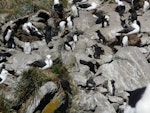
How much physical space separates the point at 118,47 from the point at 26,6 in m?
5.64

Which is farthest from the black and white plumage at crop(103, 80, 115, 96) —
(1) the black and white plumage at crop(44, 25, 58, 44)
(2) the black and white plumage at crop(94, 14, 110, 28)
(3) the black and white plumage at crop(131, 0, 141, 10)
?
(3) the black and white plumage at crop(131, 0, 141, 10)

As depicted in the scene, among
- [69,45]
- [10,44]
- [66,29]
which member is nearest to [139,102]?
[69,45]

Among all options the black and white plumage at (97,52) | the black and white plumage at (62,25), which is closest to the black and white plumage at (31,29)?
the black and white plumage at (62,25)

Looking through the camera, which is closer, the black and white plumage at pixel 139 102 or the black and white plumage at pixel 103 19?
the black and white plumage at pixel 139 102

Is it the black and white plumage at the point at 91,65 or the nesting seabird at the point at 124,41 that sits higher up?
the black and white plumage at the point at 91,65

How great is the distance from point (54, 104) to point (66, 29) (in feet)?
25.4

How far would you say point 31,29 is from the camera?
65.8 ft

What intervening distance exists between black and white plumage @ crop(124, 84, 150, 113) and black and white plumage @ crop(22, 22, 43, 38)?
1169 centimetres

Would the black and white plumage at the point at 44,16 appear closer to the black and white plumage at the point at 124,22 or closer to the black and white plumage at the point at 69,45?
the black and white plumage at the point at 69,45

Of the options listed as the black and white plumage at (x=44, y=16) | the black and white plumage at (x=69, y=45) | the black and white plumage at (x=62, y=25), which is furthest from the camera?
the black and white plumage at (x=44, y=16)

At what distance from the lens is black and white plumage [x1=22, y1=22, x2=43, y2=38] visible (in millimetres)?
20047

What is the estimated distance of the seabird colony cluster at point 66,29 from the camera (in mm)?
17914

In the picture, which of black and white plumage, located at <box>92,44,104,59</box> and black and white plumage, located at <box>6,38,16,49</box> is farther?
black and white plumage, located at <box>6,38,16,49</box>

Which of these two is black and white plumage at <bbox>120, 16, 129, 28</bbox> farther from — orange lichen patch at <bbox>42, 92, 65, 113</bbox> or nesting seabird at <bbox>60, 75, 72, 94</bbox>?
orange lichen patch at <bbox>42, 92, 65, 113</bbox>
